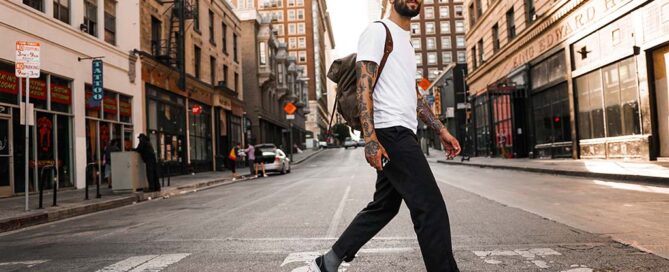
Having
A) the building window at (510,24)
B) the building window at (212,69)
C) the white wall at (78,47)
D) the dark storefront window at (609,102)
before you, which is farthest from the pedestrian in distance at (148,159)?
the building window at (510,24)

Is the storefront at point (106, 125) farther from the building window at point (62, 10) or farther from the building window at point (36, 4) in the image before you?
the building window at point (36, 4)

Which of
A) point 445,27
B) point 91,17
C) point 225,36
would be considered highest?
point 445,27

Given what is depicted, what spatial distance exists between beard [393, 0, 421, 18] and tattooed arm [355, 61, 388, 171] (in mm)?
397

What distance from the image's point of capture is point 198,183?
17.8 meters

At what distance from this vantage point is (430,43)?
94875mm

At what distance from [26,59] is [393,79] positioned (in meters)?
8.94

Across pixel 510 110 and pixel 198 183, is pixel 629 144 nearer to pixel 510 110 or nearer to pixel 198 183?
pixel 510 110

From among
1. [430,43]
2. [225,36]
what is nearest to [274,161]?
[225,36]

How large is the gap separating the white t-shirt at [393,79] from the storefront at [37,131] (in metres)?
10.9

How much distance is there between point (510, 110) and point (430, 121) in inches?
1048

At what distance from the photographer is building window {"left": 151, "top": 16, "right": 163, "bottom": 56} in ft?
75.0

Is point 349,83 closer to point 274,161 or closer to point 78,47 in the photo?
point 78,47

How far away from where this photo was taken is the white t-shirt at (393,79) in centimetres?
308

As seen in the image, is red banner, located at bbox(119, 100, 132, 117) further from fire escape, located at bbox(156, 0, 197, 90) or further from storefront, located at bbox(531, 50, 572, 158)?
storefront, located at bbox(531, 50, 572, 158)
